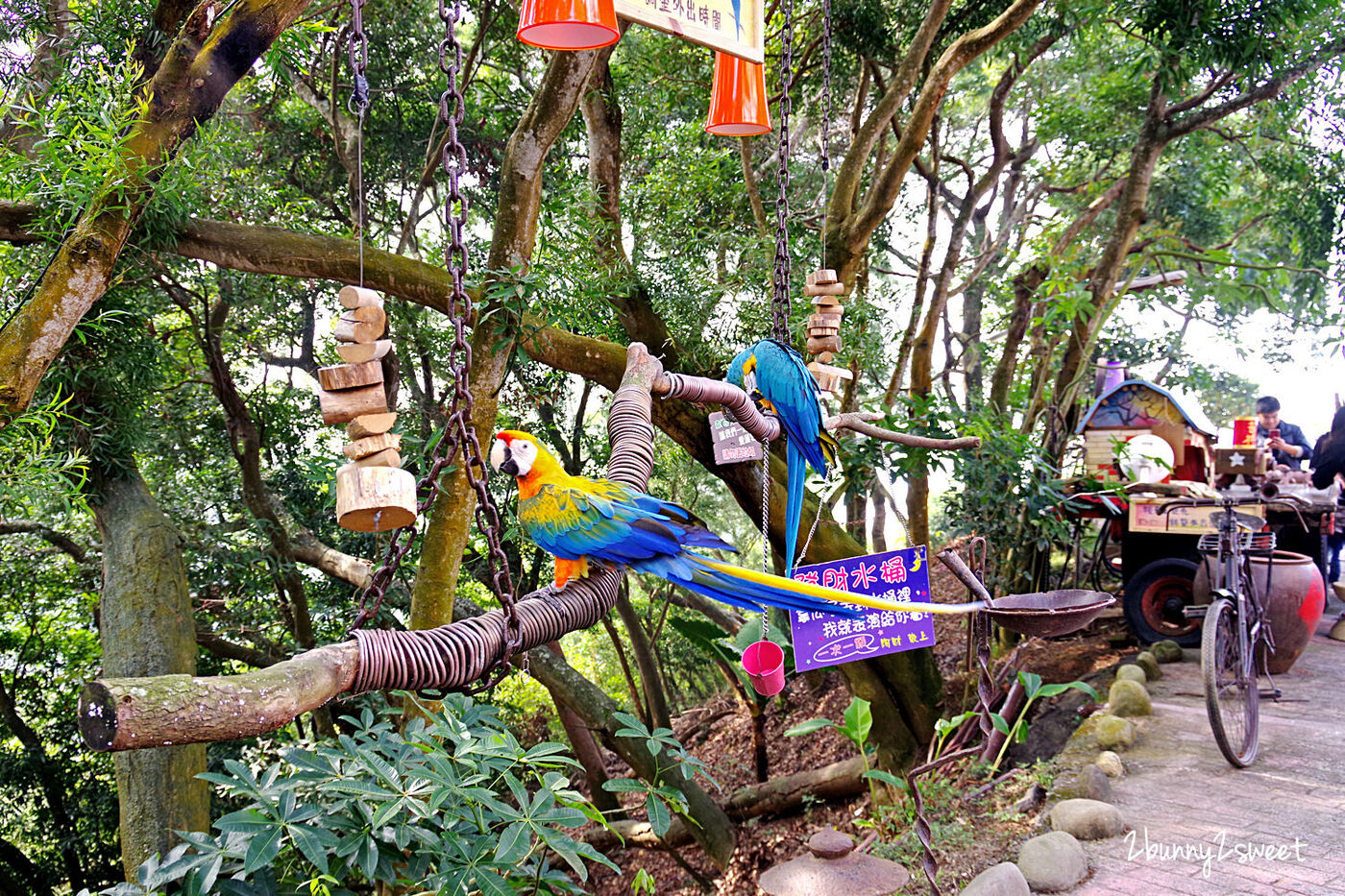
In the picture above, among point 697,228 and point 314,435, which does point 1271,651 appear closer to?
point 697,228

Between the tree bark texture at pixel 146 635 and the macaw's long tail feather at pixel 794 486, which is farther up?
the macaw's long tail feather at pixel 794 486

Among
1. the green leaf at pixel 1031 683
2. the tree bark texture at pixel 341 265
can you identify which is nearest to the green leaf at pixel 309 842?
the tree bark texture at pixel 341 265

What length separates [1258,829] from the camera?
9.53ft

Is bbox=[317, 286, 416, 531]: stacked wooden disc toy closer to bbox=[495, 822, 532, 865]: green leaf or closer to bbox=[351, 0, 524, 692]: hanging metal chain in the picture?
bbox=[351, 0, 524, 692]: hanging metal chain

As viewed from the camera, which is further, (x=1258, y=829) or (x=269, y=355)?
(x=269, y=355)

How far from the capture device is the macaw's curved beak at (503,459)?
5.30ft

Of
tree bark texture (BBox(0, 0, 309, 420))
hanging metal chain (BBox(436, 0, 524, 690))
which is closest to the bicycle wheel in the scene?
hanging metal chain (BBox(436, 0, 524, 690))

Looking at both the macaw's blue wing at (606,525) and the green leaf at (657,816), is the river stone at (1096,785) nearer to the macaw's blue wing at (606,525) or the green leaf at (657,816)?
the green leaf at (657,816)

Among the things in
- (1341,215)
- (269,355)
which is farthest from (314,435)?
(1341,215)

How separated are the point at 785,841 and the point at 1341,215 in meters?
5.51

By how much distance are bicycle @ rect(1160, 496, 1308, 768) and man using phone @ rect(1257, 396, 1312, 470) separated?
2904mm

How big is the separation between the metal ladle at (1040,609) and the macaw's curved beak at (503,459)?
920 mm

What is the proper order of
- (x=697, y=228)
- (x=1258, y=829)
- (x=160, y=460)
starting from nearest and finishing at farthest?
(x=1258, y=829) < (x=160, y=460) < (x=697, y=228)

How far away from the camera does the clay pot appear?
13.4ft
